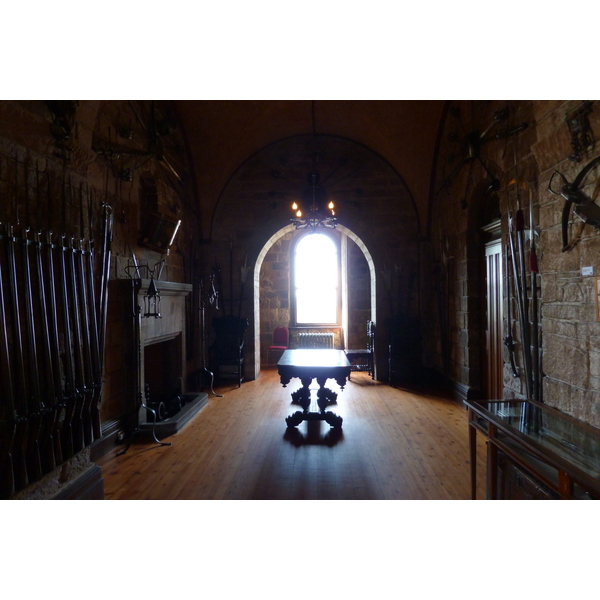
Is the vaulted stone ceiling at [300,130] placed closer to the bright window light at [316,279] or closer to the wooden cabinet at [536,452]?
the bright window light at [316,279]

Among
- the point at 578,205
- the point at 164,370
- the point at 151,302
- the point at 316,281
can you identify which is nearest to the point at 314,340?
the point at 316,281

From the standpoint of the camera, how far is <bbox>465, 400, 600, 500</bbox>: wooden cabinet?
160cm

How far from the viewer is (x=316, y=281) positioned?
9.25 metres

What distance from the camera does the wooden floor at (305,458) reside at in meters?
2.88

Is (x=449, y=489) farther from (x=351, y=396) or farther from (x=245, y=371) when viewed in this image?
(x=245, y=371)

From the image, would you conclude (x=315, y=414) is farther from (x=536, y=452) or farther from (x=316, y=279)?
(x=316, y=279)

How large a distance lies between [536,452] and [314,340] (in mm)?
7209

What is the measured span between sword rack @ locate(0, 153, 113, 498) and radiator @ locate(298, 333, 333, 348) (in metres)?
6.27

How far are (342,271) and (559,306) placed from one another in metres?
6.31

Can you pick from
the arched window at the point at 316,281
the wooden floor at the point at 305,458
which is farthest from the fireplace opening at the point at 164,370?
the arched window at the point at 316,281

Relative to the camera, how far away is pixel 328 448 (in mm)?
3723

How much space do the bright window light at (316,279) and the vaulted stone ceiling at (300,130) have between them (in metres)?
2.97

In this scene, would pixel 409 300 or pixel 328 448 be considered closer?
pixel 328 448

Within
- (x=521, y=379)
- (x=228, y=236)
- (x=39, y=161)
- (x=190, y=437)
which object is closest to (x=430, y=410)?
(x=521, y=379)
